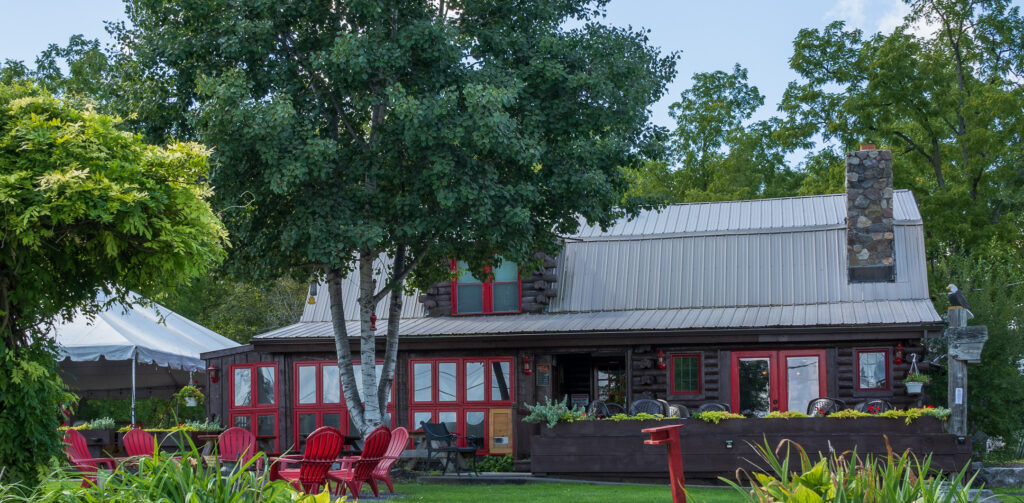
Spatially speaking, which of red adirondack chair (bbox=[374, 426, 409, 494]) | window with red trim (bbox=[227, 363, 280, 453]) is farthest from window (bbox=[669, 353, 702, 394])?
window with red trim (bbox=[227, 363, 280, 453])

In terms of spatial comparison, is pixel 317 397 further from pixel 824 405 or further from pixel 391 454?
pixel 824 405

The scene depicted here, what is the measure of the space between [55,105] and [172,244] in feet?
3.64

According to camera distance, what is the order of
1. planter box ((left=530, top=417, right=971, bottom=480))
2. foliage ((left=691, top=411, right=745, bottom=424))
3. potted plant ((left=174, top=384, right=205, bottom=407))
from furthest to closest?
potted plant ((left=174, top=384, right=205, bottom=407))
foliage ((left=691, top=411, right=745, bottom=424))
planter box ((left=530, top=417, right=971, bottom=480))

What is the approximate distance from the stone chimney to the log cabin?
0.08 ft

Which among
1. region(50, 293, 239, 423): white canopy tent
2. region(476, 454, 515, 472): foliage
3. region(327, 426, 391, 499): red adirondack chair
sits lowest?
region(476, 454, 515, 472): foliage

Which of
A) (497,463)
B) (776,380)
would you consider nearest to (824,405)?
(776,380)

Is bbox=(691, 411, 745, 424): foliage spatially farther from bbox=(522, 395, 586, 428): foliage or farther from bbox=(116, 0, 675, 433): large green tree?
bbox=(116, 0, 675, 433): large green tree

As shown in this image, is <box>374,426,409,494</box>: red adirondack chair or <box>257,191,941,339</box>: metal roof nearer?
<box>374,426,409,494</box>: red adirondack chair

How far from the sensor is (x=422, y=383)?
1894 cm

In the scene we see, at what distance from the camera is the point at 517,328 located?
18078 mm

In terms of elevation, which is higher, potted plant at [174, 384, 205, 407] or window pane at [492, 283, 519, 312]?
window pane at [492, 283, 519, 312]

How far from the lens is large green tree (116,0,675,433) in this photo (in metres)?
13.6

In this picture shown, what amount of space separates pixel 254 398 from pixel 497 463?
4.91 metres

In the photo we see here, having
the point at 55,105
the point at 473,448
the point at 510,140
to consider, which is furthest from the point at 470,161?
the point at 55,105
